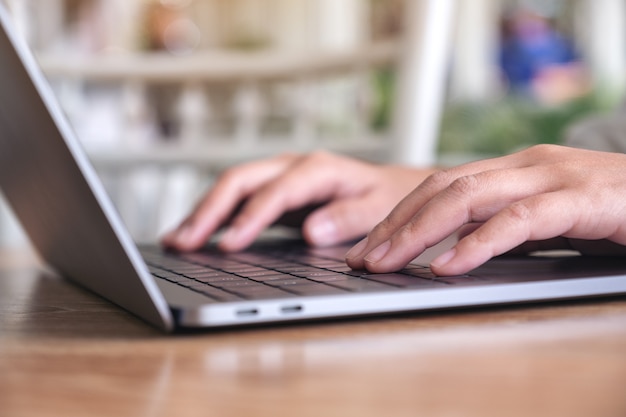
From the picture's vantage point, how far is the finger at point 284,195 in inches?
28.3

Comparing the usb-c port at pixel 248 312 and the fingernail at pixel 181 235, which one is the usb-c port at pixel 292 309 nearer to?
the usb-c port at pixel 248 312

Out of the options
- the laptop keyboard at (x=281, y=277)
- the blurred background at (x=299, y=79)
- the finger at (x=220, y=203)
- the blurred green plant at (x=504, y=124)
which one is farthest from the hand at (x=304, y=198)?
the blurred green plant at (x=504, y=124)

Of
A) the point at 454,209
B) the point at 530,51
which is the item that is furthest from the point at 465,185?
the point at 530,51

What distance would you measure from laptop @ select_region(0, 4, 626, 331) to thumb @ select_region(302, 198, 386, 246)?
0.60 feet

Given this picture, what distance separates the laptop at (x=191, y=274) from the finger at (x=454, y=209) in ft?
0.04

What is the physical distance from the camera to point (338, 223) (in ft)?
2.39

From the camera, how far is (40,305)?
485mm

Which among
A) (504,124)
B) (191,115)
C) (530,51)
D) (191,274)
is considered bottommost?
(504,124)

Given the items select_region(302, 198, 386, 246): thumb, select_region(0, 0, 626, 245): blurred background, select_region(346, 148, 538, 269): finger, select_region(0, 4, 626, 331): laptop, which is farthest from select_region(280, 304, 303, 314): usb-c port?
select_region(0, 0, 626, 245): blurred background

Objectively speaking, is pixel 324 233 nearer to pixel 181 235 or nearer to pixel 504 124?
pixel 181 235

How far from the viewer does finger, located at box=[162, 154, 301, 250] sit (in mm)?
761

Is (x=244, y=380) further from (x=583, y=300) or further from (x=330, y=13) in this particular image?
(x=330, y=13)

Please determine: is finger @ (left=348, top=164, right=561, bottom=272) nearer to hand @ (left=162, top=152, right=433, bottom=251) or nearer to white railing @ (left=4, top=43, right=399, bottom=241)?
hand @ (left=162, top=152, right=433, bottom=251)

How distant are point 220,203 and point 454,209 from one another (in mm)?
378
